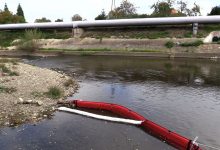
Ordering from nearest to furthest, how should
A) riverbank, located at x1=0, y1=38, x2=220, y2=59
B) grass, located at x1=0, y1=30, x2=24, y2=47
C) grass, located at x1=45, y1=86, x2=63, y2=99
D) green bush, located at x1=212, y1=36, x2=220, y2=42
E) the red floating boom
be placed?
the red floating boom < grass, located at x1=45, y1=86, x2=63, y2=99 < riverbank, located at x1=0, y1=38, x2=220, y2=59 < green bush, located at x1=212, y1=36, x2=220, y2=42 < grass, located at x1=0, y1=30, x2=24, y2=47

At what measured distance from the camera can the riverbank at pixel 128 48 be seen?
61.9 meters

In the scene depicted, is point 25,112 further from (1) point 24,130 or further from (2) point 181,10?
(2) point 181,10

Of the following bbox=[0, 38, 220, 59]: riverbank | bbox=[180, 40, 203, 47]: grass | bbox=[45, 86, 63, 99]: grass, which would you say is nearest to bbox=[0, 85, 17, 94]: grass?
bbox=[45, 86, 63, 99]: grass

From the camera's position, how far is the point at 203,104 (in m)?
27.9

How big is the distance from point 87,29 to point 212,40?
30.9 m

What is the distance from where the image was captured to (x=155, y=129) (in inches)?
803

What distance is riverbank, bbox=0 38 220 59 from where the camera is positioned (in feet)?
203

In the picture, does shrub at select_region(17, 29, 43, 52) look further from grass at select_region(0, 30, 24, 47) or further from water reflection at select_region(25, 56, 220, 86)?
water reflection at select_region(25, 56, 220, 86)

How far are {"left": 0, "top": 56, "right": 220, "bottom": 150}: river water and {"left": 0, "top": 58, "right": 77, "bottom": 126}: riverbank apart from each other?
3.02 feet

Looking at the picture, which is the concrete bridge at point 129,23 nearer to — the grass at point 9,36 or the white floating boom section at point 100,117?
the grass at point 9,36

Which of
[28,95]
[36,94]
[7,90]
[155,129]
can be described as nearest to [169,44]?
[36,94]

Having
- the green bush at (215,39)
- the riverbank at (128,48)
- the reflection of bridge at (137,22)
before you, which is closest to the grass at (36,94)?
the riverbank at (128,48)

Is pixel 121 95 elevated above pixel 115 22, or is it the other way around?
pixel 115 22

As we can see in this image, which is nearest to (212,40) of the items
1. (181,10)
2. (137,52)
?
(137,52)
